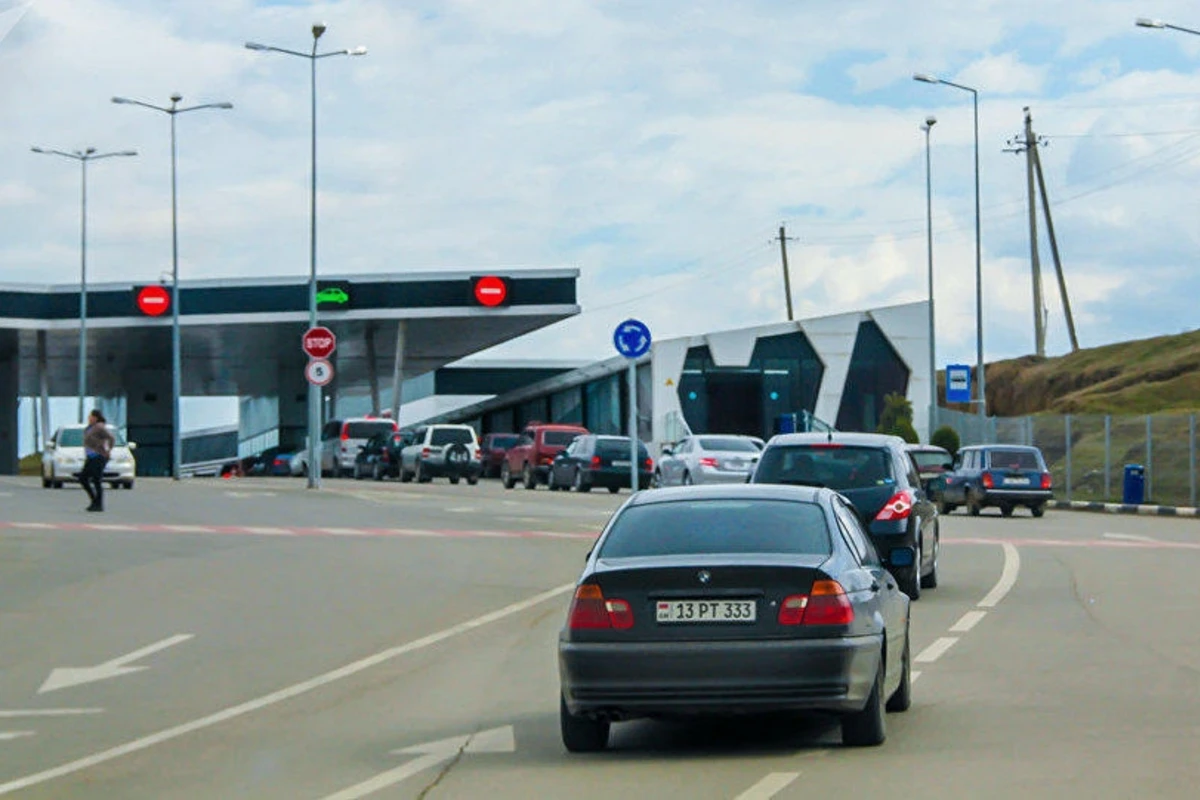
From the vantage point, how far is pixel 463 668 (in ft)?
51.7

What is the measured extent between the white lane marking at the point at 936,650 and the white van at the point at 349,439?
174 feet

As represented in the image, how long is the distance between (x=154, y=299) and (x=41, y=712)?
6293 cm

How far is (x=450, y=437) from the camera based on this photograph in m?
61.0

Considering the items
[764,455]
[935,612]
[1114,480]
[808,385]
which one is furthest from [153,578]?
[808,385]

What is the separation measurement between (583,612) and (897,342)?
212 ft

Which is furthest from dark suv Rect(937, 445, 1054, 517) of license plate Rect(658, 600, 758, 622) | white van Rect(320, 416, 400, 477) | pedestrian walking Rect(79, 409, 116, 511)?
license plate Rect(658, 600, 758, 622)

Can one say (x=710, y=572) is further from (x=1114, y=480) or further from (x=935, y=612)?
(x=1114, y=480)

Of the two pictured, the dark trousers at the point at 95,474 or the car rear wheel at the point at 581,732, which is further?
the dark trousers at the point at 95,474

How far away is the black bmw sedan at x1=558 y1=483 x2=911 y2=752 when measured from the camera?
10406mm

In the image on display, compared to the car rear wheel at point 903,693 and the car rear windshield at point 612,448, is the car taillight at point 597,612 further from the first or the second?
the car rear windshield at point 612,448

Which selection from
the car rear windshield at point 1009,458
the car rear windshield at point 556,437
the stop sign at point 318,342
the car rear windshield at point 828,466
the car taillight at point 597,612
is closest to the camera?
the car taillight at point 597,612

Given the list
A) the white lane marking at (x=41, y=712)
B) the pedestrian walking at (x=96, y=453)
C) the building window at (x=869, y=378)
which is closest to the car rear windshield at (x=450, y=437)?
the building window at (x=869, y=378)

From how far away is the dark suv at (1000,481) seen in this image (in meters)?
43.1

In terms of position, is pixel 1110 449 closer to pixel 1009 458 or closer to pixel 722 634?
pixel 1009 458
